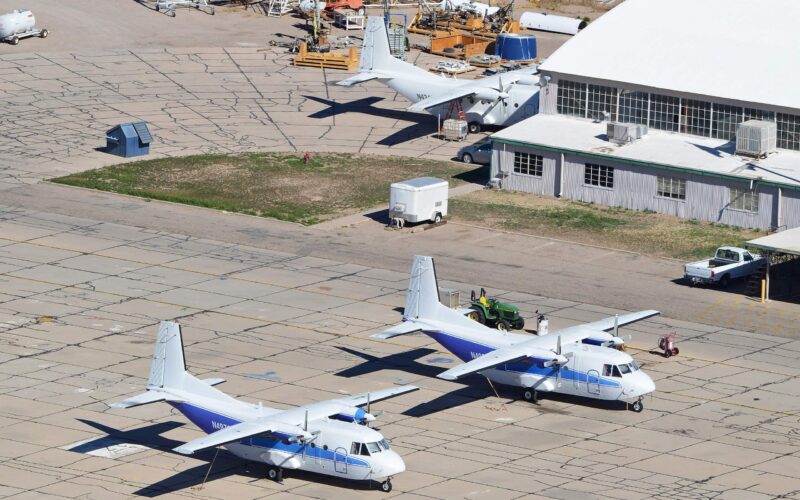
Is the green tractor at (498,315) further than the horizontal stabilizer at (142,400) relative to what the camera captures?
Yes

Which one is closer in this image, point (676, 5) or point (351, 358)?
point (351, 358)

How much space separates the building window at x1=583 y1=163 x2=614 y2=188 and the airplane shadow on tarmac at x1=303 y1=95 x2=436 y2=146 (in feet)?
56.3

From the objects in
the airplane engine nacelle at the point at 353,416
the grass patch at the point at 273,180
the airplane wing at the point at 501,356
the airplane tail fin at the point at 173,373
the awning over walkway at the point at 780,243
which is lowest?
the grass patch at the point at 273,180

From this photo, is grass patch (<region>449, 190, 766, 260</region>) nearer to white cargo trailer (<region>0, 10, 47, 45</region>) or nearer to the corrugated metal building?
the corrugated metal building

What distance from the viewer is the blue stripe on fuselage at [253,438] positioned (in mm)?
52688

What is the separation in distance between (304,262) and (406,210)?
25.6ft

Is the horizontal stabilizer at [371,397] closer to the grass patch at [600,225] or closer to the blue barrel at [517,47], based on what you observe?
the grass patch at [600,225]

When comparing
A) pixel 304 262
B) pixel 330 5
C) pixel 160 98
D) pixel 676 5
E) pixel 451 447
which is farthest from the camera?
pixel 330 5

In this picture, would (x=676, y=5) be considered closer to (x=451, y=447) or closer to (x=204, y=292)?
(x=204, y=292)

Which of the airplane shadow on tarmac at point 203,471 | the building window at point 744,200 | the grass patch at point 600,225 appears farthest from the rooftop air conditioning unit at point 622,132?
the airplane shadow on tarmac at point 203,471

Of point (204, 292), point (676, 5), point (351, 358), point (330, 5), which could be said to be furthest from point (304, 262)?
point (330, 5)

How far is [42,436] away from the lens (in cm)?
5809

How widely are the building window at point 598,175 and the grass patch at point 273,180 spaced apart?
9.11 m

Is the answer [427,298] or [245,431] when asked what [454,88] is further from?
[245,431]
